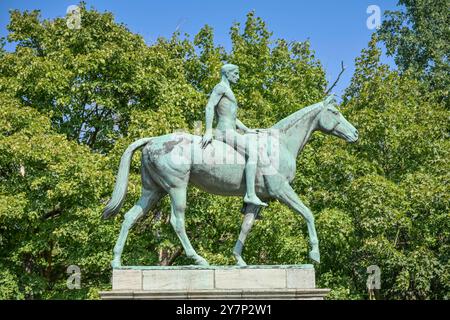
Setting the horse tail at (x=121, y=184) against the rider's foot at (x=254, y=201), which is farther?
the horse tail at (x=121, y=184)

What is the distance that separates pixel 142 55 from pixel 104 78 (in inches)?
57.8

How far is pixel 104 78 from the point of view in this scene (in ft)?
98.5

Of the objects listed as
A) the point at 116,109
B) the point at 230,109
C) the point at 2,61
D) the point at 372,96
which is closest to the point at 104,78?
the point at 116,109

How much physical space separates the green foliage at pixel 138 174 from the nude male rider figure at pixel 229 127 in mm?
9684

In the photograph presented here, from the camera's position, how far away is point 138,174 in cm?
2712

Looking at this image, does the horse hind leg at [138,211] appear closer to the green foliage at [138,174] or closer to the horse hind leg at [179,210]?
the horse hind leg at [179,210]

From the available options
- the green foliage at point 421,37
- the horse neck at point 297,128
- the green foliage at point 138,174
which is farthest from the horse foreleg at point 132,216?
the green foliage at point 421,37

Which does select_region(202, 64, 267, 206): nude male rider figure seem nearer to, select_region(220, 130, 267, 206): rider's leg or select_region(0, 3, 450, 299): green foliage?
select_region(220, 130, 267, 206): rider's leg

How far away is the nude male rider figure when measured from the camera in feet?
51.1

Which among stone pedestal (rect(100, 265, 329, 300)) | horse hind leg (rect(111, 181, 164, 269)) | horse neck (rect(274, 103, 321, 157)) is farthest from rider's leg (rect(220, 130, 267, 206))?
horse hind leg (rect(111, 181, 164, 269))

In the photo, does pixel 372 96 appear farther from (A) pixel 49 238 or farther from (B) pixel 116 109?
(A) pixel 49 238

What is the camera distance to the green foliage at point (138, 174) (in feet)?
85.9

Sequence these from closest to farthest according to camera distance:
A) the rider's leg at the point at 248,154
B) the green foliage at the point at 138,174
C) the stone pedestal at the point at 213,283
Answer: the stone pedestal at the point at 213,283 < the rider's leg at the point at 248,154 < the green foliage at the point at 138,174
